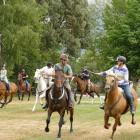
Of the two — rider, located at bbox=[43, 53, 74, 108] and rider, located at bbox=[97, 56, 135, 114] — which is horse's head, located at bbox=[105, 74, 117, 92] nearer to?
rider, located at bbox=[97, 56, 135, 114]

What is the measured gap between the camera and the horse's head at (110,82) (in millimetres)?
15555

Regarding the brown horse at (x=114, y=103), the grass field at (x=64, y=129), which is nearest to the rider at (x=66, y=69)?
the grass field at (x=64, y=129)

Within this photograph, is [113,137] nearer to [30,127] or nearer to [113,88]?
[113,88]

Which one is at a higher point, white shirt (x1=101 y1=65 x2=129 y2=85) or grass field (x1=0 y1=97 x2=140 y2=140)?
white shirt (x1=101 y1=65 x2=129 y2=85)

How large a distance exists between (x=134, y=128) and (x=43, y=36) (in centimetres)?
4144

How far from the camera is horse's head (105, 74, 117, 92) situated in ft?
Result: 51.0

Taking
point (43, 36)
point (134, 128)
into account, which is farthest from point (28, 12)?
point (134, 128)

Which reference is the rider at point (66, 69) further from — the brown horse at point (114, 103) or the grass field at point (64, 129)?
the brown horse at point (114, 103)

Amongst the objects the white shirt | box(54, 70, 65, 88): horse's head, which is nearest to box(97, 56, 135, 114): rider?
the white shirt

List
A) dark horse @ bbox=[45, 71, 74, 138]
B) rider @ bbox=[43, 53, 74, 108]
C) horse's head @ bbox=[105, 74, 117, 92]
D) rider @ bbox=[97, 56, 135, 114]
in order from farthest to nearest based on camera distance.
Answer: rider @ bbox=[43, 53, 74, 108] < rider @ bbox=[97, 56, 135, 114] < dark horse @ bbox=[45, 71, 74, 138] < horse's head @ bbox=[105, 74, 117, 92]

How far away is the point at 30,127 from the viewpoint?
19.1 meters

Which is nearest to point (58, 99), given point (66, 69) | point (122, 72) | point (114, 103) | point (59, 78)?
point (59, 78)

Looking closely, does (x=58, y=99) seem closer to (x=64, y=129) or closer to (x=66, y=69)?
(x=66, y=69)

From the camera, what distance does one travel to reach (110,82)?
15.6 meters
